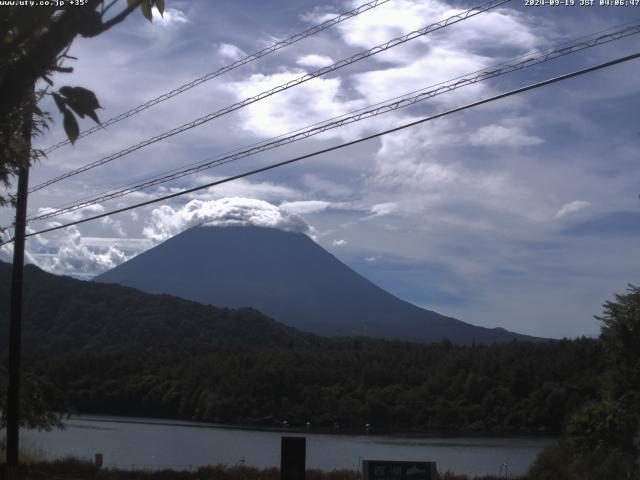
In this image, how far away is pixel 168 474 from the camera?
19.6 m

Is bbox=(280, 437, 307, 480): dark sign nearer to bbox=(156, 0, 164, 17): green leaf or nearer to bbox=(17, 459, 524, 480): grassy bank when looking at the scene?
bbox=(156, 0, 164, 17): green leaf

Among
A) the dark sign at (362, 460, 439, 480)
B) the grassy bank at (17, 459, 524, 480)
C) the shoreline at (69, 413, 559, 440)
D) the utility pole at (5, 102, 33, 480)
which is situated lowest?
the shoreline at (69, 413, 559, 440)

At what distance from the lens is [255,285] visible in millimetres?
184750

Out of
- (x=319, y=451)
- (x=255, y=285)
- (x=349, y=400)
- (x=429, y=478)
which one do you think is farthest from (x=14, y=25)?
(x=255, y=285)

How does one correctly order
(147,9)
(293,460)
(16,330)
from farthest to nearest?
(16,330) < (293,460) < (147,9)

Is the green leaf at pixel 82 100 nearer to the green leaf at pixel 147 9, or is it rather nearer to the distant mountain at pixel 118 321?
the green leaf at pixel 147 9

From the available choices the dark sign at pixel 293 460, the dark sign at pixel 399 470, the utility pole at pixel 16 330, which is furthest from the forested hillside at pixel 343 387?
the dark sign at pixel 293 460

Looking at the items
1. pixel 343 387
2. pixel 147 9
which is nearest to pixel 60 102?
pixel 147 9

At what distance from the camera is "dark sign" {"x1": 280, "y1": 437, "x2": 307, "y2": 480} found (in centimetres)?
1060

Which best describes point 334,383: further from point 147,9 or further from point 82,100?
point 82,100

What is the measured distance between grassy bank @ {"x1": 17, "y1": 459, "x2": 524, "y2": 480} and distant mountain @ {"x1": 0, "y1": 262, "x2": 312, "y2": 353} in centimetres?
3771

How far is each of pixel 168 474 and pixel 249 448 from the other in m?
15.4

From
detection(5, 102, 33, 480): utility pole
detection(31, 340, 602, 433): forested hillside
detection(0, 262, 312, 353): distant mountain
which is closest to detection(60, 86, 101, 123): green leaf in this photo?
detection(5, 102, 33, 480): utility pole

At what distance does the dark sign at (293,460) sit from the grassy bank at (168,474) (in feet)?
27.5
